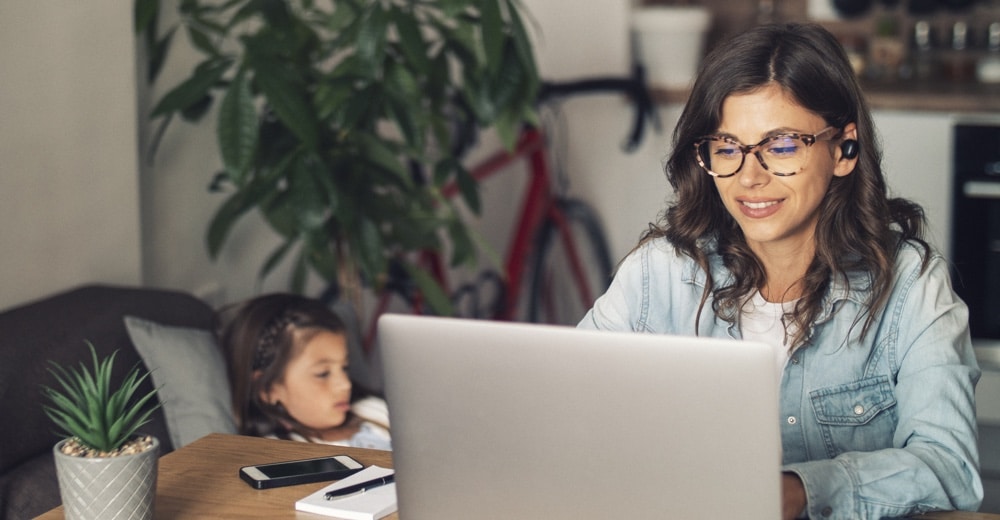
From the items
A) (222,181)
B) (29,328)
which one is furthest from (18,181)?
(222,181)

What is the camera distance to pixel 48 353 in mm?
2035

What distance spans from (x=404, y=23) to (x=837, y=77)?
1.14 meters

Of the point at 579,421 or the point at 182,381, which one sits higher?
the point at 579,421

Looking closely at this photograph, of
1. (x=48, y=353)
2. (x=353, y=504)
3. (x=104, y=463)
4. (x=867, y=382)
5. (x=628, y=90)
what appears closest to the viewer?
(x=104, y=463)

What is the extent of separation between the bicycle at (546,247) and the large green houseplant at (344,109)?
959 millimetres

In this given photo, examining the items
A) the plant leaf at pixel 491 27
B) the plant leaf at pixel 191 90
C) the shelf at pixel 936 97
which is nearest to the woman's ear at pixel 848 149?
the plant leaf at pixel 491 27

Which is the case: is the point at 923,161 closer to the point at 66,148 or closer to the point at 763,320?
the point at 763,320

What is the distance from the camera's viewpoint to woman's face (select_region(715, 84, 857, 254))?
1.57 m

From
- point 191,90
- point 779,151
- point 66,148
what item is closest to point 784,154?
point 779,151

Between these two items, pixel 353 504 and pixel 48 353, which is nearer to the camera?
pixel 353 504

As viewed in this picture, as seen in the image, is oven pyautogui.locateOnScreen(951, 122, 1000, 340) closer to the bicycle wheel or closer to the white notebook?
the bicycle wheel

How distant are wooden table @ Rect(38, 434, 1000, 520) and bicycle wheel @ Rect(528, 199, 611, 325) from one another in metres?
2.75

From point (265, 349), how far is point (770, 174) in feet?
3.82

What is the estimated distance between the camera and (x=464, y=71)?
108 inches
